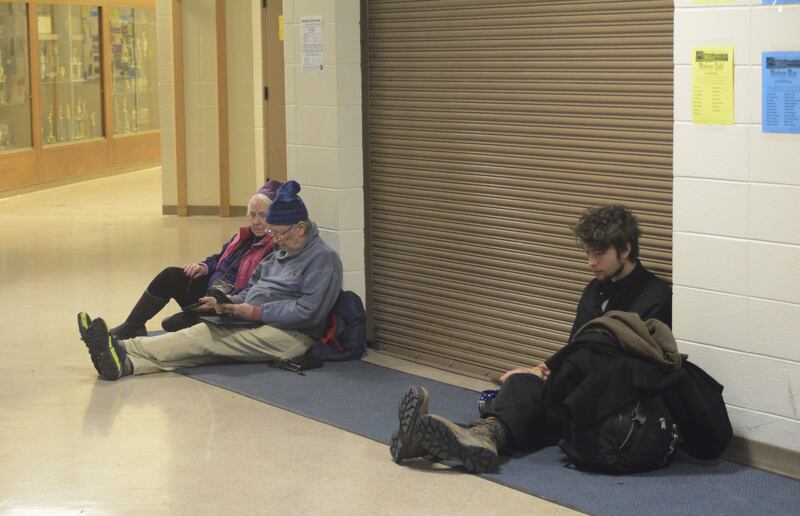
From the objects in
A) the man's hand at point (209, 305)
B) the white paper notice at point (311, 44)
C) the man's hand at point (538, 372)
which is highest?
the white paper notice at point (311, 44)

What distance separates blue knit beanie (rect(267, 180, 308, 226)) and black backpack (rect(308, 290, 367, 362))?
0.48m

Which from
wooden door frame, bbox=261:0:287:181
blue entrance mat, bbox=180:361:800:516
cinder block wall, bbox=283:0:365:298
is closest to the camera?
blue entrance mat, bbox=180:361:800:516

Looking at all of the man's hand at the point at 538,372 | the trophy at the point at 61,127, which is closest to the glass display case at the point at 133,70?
the trophy at the point at 61,127

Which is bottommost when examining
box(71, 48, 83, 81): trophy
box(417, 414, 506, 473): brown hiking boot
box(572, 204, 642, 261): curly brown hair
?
box(417, 414, 506, 473): brown hiking boot

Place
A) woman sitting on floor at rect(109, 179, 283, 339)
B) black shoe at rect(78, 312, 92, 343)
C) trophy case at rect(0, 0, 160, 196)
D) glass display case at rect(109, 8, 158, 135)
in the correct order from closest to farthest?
black shoe at rect(78, 312, 92, 343)
woman sitting on floor at rect(109, 179, 283, 339)
trophy case at rect(0, 0, 160, 196)
glass display case at rect(109, 8, 158, 135)

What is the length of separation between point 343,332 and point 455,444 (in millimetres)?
1779

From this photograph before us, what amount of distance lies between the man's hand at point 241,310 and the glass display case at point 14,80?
7917 mm

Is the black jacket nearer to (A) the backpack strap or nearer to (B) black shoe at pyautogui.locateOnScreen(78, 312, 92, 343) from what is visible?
(A) the backpack strap

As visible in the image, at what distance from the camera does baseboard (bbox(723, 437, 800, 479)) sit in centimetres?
443

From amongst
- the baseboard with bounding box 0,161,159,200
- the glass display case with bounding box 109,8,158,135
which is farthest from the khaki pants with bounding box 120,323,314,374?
the glass display case with bounding box 109,8,158,135

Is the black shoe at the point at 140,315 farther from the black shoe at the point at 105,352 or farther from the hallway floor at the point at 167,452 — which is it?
the black shoe at the point at 105,352

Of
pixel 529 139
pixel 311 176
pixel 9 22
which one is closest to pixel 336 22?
pixel 311 176

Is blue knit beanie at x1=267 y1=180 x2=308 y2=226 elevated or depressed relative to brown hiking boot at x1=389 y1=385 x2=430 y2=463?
elevated

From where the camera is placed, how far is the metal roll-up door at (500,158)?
16.4ft
